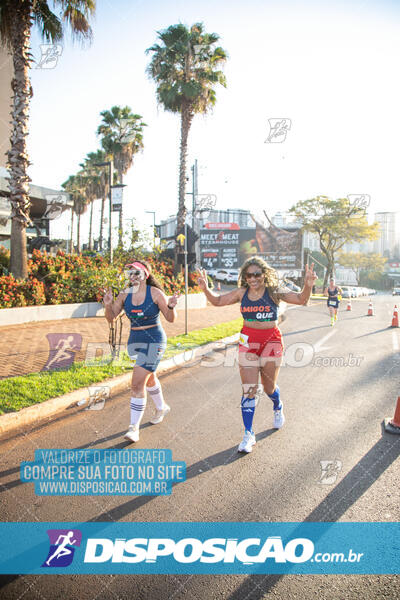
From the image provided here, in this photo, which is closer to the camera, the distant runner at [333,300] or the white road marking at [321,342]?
the white road marking at [321,342]

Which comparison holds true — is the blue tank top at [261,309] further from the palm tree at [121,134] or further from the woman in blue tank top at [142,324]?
the palm tree at [121,134]

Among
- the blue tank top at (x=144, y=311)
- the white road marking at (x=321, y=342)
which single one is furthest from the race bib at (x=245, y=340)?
the white road marking at (x=321, y=342)

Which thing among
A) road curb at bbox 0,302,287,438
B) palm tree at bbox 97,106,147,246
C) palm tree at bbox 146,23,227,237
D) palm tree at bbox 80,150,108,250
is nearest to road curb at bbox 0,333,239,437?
road curb at bbox 0,302,287,438

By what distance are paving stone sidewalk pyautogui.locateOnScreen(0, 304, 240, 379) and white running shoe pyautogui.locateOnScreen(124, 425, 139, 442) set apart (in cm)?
290

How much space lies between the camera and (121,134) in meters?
29.4

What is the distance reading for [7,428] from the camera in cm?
439

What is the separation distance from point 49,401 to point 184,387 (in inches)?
88.1

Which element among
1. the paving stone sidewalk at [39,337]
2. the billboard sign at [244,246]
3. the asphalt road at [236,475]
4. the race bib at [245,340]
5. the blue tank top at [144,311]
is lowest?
the asphalt road at [236,475]

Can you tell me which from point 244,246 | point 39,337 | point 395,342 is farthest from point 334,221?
point 39,337

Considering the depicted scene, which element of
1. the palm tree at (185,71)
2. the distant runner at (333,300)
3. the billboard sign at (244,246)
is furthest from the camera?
the billboard sign at (244,246)

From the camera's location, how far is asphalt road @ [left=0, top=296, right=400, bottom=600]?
7.41ft

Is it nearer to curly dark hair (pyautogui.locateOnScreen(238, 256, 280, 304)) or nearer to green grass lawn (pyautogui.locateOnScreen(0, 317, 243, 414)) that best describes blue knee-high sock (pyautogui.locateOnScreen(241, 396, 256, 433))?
curly dark hair (pyautogui.locateOnScreen(238, 256, 280, 304))

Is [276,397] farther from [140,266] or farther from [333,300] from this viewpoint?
[333,300]

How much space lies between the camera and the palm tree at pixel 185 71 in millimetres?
20109
